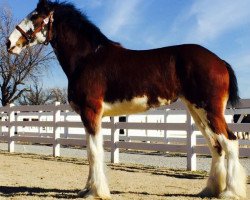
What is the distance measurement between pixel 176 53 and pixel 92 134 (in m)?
1.63

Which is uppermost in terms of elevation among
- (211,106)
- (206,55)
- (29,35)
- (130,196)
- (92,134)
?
(29,35)

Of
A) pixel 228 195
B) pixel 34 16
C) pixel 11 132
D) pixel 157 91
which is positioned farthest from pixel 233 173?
pixel 11 132

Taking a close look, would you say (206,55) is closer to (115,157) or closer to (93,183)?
(93,183)

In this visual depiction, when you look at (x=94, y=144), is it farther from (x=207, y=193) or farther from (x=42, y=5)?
(x=42, y=5)

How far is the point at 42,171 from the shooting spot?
9727mm

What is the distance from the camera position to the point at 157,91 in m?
5.80

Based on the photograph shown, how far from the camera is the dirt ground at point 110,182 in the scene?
627cm

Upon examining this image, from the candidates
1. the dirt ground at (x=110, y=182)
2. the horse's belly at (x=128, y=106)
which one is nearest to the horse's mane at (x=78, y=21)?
the horse's belly at (x=128, y=106)

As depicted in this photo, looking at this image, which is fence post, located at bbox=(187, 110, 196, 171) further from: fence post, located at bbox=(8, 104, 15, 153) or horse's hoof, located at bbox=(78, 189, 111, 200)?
fence post, located at bbox=(8, 104, 15, 153)

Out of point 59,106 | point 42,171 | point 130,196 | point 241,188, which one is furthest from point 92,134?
point 59,106

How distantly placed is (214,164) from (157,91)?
1335 mm

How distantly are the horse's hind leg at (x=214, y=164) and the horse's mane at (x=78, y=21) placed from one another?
5.32ft

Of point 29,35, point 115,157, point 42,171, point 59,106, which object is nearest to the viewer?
point 29,35

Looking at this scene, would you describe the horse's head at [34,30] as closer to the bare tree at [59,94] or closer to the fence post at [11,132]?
the fence post at [11,132]
